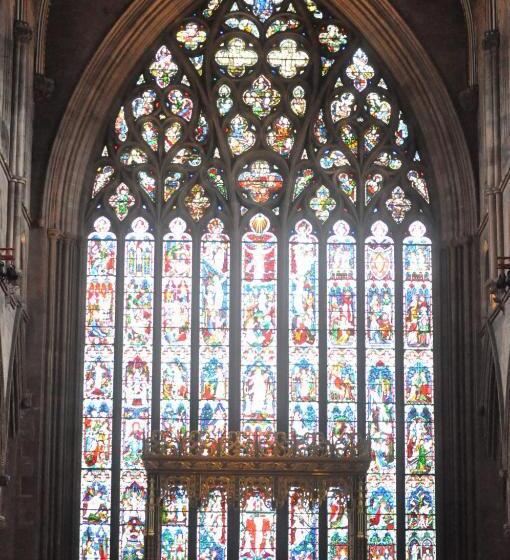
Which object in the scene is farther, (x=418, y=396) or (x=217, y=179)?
(x=217, y=179)

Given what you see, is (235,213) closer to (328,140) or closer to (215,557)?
(328,140)

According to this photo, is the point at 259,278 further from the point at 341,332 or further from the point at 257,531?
the point at 257,531

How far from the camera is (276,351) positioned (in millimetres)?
30016

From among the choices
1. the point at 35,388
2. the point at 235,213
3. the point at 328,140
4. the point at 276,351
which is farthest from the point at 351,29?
the point at 35,388

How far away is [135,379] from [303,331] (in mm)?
3067

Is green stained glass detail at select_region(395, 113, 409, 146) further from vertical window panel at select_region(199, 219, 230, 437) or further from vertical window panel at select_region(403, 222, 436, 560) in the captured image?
vertical window panel at select_region(199, 219, 230, 437)

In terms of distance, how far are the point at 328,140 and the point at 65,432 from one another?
726 cm

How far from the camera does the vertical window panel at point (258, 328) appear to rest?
2978 cm

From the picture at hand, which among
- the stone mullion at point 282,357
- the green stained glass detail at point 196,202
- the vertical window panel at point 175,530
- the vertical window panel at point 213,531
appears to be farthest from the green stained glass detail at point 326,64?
the vertical window panel at point 175,530

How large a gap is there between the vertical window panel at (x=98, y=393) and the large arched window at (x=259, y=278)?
3cm

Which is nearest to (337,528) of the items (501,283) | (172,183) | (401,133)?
(501,283)

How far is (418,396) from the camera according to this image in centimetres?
2978

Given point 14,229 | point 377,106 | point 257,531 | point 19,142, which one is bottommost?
point 257,531

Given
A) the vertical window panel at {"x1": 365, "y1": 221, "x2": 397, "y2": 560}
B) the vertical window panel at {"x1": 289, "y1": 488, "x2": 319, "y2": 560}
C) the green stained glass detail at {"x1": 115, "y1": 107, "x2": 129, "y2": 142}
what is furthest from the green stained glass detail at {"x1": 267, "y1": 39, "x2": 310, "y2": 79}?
the vertical window panel at {"x1": 289, "y1": 488, "x2": 319, "y2": 560}
